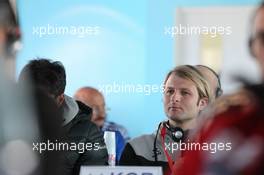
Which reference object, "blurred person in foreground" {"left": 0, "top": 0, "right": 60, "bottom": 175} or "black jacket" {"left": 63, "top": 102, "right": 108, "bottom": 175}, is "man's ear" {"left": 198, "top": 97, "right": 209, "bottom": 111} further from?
"blurred person in foreground" {"left": 0, "top": 0, "right": 60, "bottom": 175}

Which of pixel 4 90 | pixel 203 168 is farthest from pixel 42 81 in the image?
pixel 203 168

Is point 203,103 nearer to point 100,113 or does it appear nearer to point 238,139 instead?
point 100,113

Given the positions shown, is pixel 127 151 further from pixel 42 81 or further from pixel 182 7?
pixel 182 7

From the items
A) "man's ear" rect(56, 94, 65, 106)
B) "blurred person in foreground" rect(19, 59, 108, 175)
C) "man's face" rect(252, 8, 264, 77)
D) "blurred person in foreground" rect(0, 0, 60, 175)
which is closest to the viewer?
"blurred person in foreground" rect(0, 0, 60, 175)

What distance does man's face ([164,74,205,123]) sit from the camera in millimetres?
2250

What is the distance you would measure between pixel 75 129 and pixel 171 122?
43cm

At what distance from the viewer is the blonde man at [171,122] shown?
2240 mm

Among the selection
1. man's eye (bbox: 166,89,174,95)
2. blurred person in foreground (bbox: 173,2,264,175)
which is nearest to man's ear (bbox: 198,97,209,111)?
man's eye (bbox: 166,89,174,95)

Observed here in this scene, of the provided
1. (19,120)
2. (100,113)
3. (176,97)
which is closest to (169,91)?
(176,97)

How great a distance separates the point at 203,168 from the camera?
0.98m

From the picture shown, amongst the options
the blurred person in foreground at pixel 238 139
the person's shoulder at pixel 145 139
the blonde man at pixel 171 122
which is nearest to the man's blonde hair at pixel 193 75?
the blonde man at pixel 171 122

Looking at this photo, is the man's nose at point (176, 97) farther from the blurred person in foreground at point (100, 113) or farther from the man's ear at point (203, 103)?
the blurred person in foreground at point (100, 113)

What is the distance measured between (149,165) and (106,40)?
1.93 ft

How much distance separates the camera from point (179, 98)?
7.47 feet
